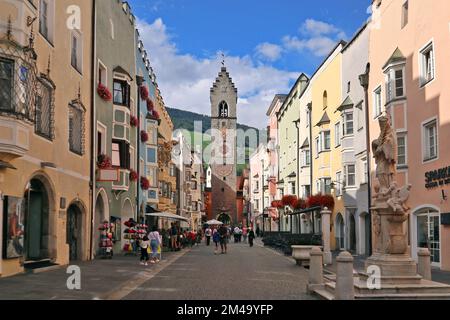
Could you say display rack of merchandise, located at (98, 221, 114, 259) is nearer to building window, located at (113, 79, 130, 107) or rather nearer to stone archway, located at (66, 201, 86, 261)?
stone archway, located at (66, 201, 86, 261)

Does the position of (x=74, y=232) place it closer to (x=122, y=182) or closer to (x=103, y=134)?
(x=103, y=134)

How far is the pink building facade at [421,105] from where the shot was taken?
23.2 metres

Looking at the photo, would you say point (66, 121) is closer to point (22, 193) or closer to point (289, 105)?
point (22, 193)

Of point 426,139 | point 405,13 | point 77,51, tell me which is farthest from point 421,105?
point 77,51

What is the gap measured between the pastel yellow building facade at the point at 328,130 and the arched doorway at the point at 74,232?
16885mm

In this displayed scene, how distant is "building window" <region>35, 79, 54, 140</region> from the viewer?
2093cm

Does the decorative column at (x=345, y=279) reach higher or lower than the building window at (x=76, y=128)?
lower

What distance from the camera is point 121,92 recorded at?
112 feet

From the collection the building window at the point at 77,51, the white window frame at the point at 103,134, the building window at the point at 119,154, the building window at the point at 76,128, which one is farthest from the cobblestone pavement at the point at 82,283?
the building window at the point at 119,154

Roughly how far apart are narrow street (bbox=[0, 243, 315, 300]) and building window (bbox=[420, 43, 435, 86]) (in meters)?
9.60

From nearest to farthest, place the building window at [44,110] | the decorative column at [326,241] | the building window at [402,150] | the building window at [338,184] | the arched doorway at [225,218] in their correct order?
the building window at [44,110], the decorative column at [326,241], the building window at [402,150], the building window at [338,184], the arched doorway at [225,218]

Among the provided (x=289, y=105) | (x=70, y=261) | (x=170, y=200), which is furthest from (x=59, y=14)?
(x=289, y=105)

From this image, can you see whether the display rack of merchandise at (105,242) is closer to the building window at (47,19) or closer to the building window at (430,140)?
the building window at (47,19)

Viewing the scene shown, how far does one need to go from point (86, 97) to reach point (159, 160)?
2088 cm
